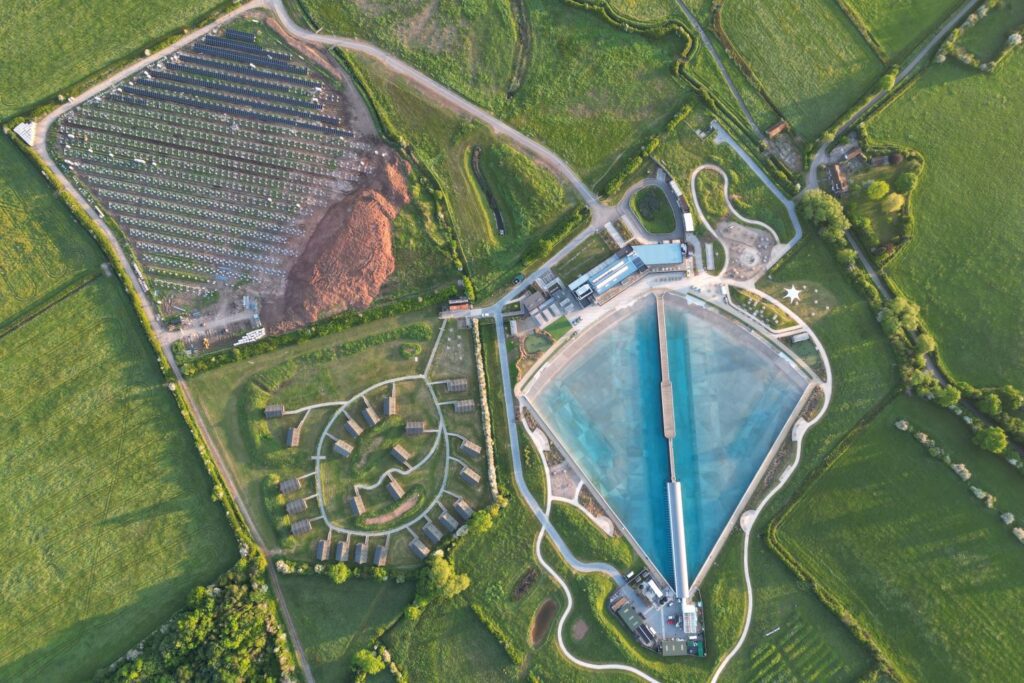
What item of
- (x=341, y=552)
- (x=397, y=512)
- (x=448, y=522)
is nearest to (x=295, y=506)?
(x=341, y=552)

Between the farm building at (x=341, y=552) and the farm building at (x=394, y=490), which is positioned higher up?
the farm building at (x=394, y=490)

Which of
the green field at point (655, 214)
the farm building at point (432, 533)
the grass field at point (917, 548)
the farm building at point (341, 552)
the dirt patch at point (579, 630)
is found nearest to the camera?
the grass field at point (917, 548)

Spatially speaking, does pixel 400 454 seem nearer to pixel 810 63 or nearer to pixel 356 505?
pixel 356 505

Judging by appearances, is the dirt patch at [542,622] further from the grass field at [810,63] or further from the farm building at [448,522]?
the grass field at [810,63]

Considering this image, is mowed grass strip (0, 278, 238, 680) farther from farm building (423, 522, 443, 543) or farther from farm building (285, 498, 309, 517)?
farm building (423, 522, 443, 543)

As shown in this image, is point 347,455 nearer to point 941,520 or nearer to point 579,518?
point 579,518

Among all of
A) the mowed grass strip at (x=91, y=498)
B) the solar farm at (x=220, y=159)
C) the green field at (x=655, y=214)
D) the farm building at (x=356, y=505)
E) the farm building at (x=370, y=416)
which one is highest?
the solar farm at (x=220, y=159)

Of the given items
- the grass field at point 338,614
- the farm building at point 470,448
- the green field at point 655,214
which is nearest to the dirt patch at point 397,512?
the grass field at point 338,614
